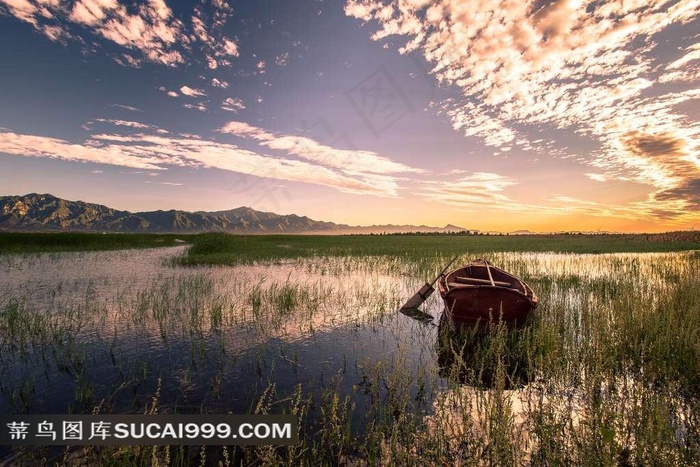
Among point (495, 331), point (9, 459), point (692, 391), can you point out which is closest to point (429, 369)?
point (495, 331)

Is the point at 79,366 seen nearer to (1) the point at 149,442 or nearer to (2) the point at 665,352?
(1) the point at 149,442

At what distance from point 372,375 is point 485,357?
10.1 feet

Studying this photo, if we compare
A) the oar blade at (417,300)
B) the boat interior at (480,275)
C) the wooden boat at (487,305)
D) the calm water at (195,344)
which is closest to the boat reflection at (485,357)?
the wooden boat at (487,305)

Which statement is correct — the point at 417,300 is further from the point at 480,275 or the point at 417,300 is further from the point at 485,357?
the point at 485,357

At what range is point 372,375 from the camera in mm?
7340

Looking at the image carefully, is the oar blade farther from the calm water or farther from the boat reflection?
the boat reflection

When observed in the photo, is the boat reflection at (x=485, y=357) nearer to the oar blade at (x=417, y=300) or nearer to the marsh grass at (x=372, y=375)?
the marsh grass at (x=372, y=375)

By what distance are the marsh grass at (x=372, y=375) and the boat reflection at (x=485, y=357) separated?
6cm

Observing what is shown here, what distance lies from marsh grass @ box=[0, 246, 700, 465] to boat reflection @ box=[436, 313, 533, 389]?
6 cm

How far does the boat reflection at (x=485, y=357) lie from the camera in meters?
7.04

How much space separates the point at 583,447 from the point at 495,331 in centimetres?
517

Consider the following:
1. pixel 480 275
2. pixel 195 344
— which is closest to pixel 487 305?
pixel 480 275

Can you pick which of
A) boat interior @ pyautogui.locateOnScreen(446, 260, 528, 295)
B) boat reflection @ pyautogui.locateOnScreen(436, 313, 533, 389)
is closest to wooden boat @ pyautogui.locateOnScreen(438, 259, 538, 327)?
boat reflection @ pyautogui.locateOnScreen(436, 313, 533, 389)

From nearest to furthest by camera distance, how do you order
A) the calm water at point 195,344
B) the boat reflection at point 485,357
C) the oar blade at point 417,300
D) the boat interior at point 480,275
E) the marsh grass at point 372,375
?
the marsh grass at point 372,375 < the calm water at point 195,344 < the boat reflection at point 485,357 < the boat interior at point 480,275 < the oar blade at point 417,300
